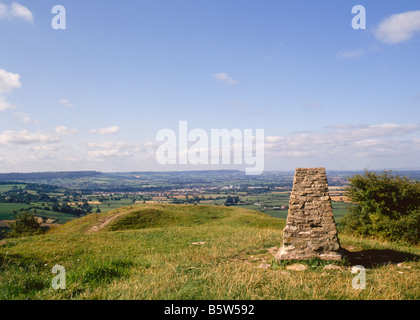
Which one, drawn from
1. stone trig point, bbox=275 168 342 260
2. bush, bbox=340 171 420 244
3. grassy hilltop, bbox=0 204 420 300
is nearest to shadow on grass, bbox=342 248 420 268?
grassy hilltop, bbox=0 204 420 300

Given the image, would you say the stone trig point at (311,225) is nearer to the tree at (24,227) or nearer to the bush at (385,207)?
the bush at (385,207)

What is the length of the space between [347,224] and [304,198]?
1896 centimetres

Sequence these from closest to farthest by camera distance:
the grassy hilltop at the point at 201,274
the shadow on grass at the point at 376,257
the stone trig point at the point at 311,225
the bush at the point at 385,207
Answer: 1. the grassy hilltop at the point at 201,274
2. the stone trig point at the point at 311,225
3. the shadow on grass at the point at 376,257
4. the bush at the point at 385,207

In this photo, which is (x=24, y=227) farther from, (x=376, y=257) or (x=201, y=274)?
(x=376, y=257)

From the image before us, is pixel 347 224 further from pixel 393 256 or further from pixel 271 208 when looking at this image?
pixel 271 208

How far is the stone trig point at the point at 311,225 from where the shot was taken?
1050 cm

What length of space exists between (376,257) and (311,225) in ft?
14.5

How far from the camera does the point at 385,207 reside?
23.2 m

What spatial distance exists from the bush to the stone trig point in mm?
14454

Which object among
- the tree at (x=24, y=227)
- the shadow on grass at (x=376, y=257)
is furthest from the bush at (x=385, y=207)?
the tree at (x=24, y=227)

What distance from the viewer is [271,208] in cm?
8281

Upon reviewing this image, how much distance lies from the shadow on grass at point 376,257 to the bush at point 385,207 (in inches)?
374

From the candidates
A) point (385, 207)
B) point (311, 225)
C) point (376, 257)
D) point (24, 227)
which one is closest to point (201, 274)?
point (311, 225)
